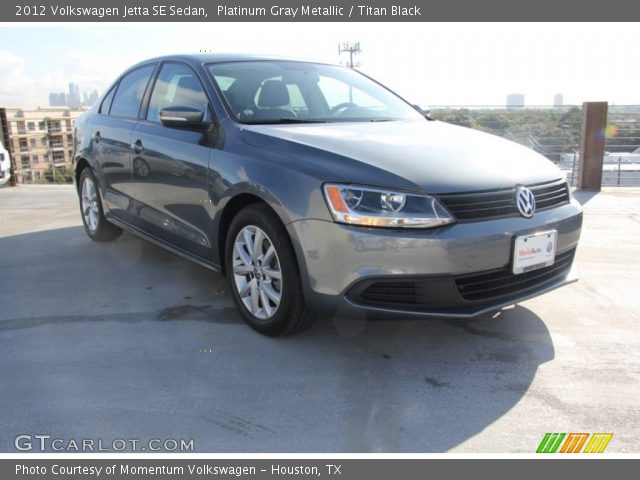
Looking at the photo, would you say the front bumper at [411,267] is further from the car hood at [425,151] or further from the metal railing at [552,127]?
the metal railing at [552,127]

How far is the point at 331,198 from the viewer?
8.93 feet

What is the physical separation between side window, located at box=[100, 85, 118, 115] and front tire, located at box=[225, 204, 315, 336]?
7.81 feet

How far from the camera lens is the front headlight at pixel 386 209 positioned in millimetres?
2658

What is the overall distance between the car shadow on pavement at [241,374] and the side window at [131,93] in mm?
1450

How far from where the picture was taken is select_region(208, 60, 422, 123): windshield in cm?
363

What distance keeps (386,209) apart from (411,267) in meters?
0.29

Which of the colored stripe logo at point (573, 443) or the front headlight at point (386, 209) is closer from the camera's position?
the colored stripe logo at point (573, 443)

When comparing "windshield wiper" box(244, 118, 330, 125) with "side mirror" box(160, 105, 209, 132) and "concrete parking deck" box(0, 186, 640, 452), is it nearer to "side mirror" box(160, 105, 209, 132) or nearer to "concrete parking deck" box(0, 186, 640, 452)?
"side mirror" box(160, 105, 209, 132)

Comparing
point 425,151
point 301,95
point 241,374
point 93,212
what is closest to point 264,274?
point 241,374

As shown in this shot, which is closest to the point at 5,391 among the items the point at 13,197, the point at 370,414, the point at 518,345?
the point at 370,414

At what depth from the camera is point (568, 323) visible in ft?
11.5

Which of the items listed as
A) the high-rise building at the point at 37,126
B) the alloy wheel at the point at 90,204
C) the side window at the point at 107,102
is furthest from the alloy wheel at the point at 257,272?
the high-rise building at the point at 37,126

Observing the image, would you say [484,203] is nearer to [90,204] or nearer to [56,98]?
[90,204]

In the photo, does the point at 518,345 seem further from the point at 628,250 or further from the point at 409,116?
the point at 628,250
